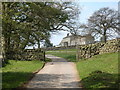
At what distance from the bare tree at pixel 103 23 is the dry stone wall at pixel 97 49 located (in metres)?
12.2

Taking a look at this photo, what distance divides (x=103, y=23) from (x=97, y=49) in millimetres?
15439

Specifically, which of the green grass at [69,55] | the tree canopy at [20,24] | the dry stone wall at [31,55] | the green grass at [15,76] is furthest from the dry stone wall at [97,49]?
the green grass at [15,76]

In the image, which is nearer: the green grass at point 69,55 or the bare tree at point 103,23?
the green grass at point 69,55

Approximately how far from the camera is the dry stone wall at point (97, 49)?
20.8 metres

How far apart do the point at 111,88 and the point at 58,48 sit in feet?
141

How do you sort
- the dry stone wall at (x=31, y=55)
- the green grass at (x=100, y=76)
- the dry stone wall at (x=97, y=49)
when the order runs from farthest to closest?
the dry stone wall at (x=31, y=55) < the dry stone wall at (x=97, y=49) < the green grass at (x=100, y=76)

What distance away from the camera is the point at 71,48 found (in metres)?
47.9

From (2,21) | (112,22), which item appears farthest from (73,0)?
(2,21)

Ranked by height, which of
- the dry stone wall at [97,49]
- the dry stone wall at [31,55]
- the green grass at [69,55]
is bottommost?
the green grass at [69,55]

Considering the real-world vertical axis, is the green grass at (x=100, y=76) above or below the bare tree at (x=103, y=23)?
below

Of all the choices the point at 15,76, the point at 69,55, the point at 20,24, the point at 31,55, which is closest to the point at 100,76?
the point at 15,76

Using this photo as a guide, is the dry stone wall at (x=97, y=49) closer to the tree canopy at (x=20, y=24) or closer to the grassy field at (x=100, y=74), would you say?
the grassy field at (x=100, y=74)

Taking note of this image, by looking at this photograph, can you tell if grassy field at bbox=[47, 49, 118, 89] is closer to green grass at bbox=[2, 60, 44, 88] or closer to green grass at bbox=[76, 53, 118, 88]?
green grass at bbox=[76, 53, 118, 88]

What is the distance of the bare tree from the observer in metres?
36.1
